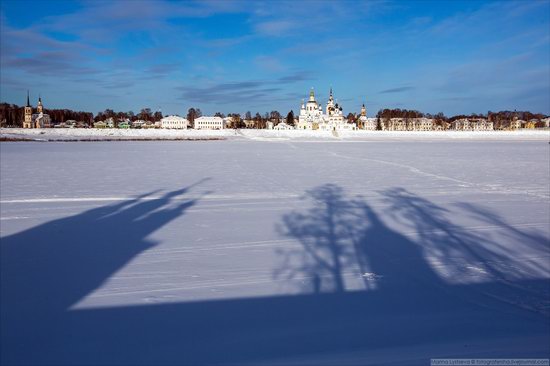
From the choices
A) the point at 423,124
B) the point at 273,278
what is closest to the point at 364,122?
the point at 423,124

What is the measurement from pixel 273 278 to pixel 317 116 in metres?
99.8

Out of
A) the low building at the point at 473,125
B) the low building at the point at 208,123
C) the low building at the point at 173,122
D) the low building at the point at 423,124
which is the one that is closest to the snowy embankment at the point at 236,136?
the low building at the point at 208,123

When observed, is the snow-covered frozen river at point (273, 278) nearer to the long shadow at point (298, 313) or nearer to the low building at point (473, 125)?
the long shadow at point (298, 313)

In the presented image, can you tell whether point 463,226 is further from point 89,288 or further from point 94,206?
point 94,206

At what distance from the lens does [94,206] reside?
8258 mm

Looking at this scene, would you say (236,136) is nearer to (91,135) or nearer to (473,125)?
(91,135)

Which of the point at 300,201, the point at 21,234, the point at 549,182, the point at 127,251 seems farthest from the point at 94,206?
the point at 549,182

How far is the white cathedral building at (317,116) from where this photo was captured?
100 meters

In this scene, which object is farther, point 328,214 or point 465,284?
point 328,214

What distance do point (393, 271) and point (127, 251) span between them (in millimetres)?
3254

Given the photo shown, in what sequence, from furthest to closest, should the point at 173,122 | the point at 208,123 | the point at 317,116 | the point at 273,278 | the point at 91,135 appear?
the point at 173,122 < the point at 208,123 < the point at 317,116 < the point at 91,135 < the point at 273,278

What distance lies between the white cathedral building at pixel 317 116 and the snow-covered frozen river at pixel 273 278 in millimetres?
92099

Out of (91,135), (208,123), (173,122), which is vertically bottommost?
(91,135)

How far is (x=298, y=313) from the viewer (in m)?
3.72
